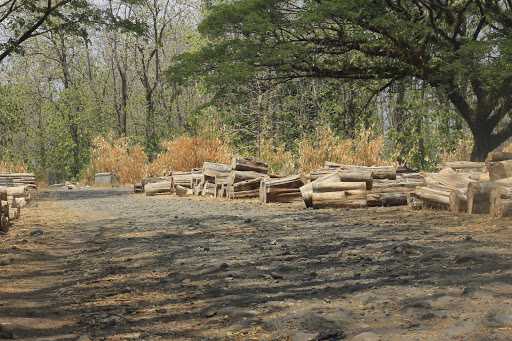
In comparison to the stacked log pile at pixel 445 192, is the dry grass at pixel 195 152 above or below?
above

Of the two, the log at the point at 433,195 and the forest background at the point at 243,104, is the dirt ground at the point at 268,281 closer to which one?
the log at the point at 433,195

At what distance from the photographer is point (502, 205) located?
24.4ft

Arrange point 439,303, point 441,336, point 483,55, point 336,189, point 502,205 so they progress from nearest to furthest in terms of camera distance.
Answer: point 441,336 < point 439,303 < point 502,205 < point 336,189 < point 483,55

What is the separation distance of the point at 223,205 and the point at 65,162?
2964 centimetres

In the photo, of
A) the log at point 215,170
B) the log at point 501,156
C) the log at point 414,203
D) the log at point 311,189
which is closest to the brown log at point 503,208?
the log at point 501,156

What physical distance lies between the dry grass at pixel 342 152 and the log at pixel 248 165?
178cm

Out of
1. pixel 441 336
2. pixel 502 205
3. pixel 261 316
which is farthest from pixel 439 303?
pixel 502 205

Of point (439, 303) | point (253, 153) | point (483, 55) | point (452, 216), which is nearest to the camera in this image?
point (439, 303)

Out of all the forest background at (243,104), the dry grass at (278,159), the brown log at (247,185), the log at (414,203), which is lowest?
the log at (414,203)

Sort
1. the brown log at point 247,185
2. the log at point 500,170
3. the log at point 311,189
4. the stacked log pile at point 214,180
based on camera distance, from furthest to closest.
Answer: the stacked log pile at point 214,180 → the brown log at point 247,185 → the log at point 311,189 → the log at point 500,170

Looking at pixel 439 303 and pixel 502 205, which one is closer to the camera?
pixel 439 303

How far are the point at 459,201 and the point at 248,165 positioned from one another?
20.3 ft

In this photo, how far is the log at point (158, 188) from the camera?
Answer: 17.2 meters

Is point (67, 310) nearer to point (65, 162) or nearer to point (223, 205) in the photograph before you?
point (223, 205)
